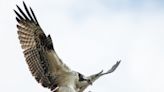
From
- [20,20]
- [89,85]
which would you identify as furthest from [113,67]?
[20,20]

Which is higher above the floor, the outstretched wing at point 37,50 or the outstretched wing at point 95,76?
the outstretched wing at point 37,50

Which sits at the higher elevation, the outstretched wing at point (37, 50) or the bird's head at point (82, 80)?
the outstretched wing at point (37, 50)

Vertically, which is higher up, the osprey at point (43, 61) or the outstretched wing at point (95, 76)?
the osprey at point (43, 61)

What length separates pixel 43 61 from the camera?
19641mm

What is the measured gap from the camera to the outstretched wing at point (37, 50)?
1953cm

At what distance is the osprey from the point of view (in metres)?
19.3

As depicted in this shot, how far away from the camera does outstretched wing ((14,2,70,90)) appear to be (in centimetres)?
1953

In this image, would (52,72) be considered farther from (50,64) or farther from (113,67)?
(113,67)

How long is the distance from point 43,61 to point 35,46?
1.70ft

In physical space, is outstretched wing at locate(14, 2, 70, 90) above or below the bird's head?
above

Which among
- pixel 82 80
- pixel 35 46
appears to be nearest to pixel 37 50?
pixel 35 46

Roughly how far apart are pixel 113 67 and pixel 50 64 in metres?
2.74

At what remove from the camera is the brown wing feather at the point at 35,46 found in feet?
64.4

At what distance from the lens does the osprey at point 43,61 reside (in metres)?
19.3
